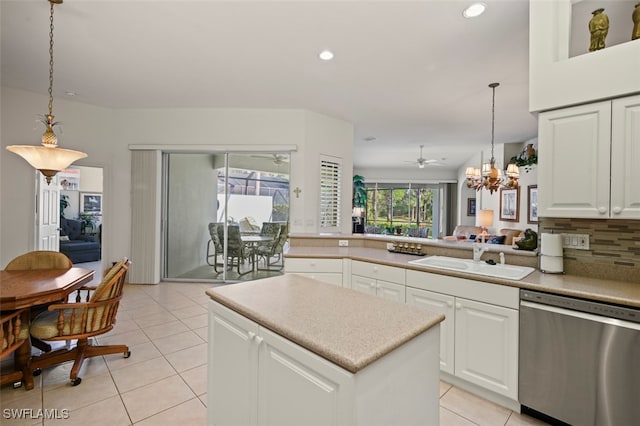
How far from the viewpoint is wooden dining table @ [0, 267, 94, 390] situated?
1.90 metres

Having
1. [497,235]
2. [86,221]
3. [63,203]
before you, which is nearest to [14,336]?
[63,203]

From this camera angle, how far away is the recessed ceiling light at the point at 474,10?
2234mm

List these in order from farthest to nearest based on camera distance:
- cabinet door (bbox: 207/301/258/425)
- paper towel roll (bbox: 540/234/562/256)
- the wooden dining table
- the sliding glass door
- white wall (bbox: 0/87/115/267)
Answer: the sliding glass door → white wall (bbox: 0/87/115/267) → paper towel roll (bbox: 540/234/562/256) → the wooden dining table → cabinet door (bbox: 207/301/258/425)

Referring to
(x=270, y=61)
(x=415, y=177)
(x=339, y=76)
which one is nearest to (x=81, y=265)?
(x=270, y=61)

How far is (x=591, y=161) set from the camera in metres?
1.84

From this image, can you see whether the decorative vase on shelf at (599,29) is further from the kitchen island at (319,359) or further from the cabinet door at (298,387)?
the cabinet door at (298,387)

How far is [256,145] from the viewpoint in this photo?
4.66 m

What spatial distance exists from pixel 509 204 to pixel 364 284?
5.73 meters

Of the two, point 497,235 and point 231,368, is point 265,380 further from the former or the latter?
point 497,235

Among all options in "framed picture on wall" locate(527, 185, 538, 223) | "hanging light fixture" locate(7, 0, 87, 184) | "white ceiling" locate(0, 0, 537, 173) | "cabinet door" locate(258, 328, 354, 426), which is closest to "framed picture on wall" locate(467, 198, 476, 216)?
"framed picture on wall" locate(527, 185, 538, 223)

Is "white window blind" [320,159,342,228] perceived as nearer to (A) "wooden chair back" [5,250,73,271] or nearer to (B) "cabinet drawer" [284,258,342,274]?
(B) "cabinet drawer" [284,258,342,274]

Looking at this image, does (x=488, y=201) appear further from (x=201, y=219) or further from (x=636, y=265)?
(x=201, y=219)

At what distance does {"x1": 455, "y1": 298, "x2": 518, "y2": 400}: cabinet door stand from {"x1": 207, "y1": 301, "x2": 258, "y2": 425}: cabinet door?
152 cm

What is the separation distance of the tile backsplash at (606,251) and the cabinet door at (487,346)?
71cm
